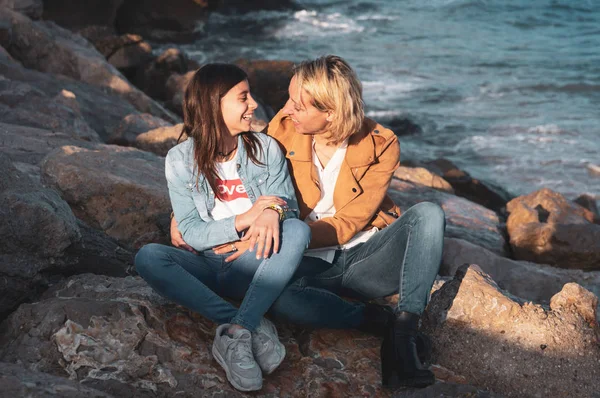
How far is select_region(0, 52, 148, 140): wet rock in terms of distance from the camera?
26.8 feet

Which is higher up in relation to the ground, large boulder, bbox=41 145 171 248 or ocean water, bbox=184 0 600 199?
large boulder, bbox=41 145 171 248

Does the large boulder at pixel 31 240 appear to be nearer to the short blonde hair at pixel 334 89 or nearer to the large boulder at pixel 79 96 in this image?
the short blonde hair at pixel 334 89

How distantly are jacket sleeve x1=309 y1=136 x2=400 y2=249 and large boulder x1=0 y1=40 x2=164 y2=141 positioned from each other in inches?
188

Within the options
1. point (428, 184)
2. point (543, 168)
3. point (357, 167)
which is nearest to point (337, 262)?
point (357, 167)

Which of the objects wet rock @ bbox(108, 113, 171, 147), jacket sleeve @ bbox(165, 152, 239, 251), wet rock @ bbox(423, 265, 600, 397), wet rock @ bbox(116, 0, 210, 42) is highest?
jacket sleeve @ bbox(165, 152, 239, 251)

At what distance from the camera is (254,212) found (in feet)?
11.4

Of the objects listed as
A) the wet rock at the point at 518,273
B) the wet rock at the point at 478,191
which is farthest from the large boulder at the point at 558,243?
the wet rock at the point at 478,191

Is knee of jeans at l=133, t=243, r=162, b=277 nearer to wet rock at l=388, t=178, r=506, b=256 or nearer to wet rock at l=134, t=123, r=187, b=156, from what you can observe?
wet rock at l=134, t=123, r=187, b=156

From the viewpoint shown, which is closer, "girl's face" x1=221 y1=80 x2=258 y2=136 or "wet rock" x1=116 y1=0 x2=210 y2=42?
"girl's face" x1=221 y1=80 x2=258 y2=136

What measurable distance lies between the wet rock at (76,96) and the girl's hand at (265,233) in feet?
15.7

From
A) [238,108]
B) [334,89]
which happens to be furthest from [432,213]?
[238,108]

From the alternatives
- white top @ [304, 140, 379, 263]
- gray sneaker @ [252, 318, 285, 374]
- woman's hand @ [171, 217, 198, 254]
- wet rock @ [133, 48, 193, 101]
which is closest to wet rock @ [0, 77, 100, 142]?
woman's hand @ [171, 217, 198, 254]

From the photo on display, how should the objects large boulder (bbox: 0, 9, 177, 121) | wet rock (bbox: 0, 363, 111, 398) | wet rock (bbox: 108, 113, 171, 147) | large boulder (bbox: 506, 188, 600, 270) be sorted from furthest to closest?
1. large boulder (bbox: 0, 9, 177, 121)
2. wet rock (bbox: 108, 113, 171, 147)
3. large boulder (bbox: 506, 188, 600, 270)
4. wet rock (bbox: 0, 363, 111, 398)

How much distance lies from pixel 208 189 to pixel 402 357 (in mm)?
1202
